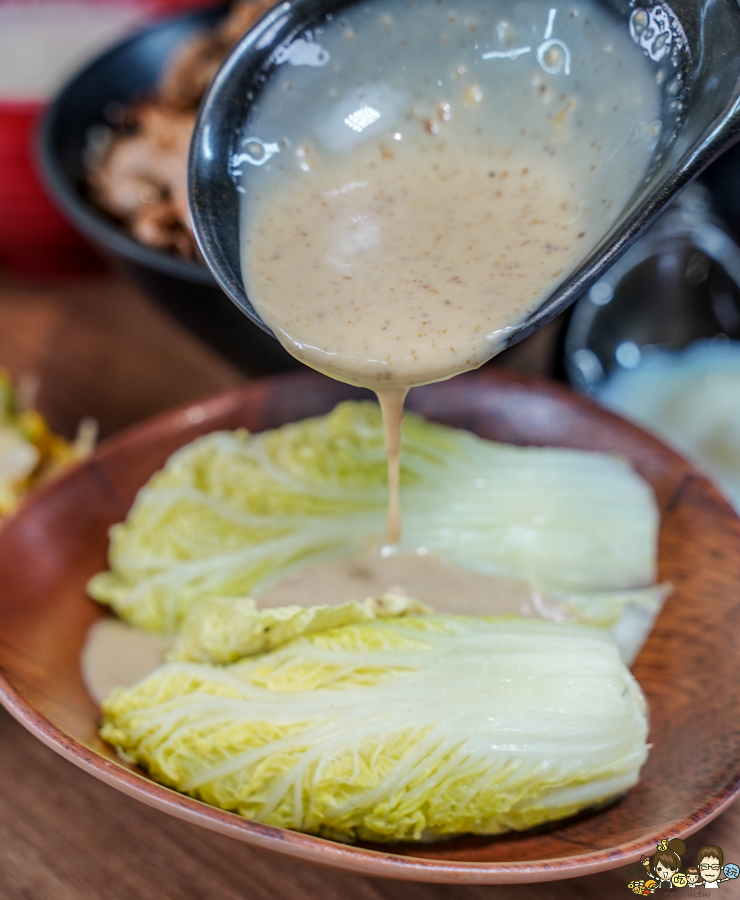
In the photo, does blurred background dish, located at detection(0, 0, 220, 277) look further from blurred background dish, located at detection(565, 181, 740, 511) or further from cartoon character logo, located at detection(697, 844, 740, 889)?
cartoon character logo, located at detection(697, 844, 740, 889)

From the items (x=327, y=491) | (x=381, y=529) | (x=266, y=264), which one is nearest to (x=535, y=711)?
(x=381, y=529)

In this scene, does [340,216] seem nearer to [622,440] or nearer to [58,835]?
[622,440]

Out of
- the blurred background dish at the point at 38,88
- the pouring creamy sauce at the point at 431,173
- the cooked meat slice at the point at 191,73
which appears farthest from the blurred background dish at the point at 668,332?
the blurred background dish at the point at 38,88

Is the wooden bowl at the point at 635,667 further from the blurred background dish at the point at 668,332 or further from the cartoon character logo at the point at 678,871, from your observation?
the blurred background dish at the point at 668,332

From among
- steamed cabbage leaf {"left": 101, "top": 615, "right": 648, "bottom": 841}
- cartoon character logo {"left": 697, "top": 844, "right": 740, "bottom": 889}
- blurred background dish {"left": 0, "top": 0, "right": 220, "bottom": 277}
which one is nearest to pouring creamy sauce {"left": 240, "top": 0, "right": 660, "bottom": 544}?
steamed cabbage leaf {"left": 101, "top": 615, "right": 648, "bottom": 841}

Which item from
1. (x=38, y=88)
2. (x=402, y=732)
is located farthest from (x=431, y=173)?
(x=38, y=88)

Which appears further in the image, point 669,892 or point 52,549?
point 52,549
